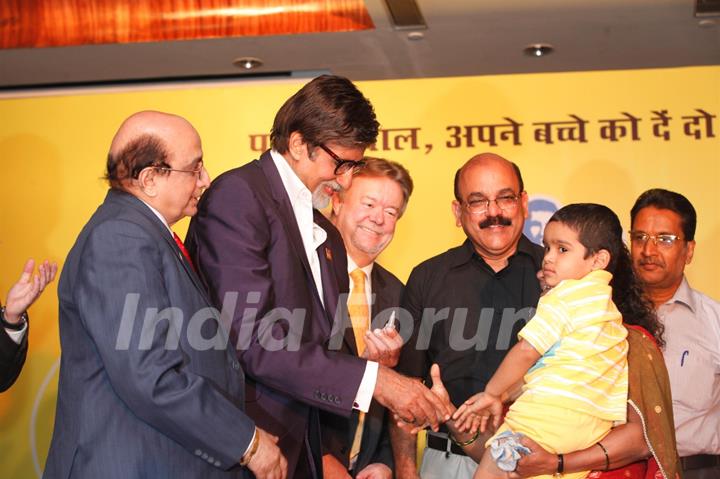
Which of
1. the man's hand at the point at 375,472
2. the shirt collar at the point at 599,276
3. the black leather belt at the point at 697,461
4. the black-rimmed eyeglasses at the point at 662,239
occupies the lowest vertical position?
the black leather belt at the point at 697,461

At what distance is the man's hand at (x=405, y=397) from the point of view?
295cm

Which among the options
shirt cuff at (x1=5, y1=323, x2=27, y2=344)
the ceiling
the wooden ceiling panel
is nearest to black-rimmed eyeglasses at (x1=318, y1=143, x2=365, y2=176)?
shirt cuff at (x1=5, y1=323, x2=27, y2=344)

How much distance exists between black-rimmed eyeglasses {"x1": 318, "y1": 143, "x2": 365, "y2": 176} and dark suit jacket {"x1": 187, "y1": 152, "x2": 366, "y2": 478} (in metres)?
0.20

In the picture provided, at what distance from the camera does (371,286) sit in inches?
157

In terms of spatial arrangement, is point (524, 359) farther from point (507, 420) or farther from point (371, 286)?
point (371, 286)

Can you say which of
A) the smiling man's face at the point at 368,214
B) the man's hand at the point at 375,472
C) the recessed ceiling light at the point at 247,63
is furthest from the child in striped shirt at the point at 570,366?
the recessed ceiling light at the point at 247,63

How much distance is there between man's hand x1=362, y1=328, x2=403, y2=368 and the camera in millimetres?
3277

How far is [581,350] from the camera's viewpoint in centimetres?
294

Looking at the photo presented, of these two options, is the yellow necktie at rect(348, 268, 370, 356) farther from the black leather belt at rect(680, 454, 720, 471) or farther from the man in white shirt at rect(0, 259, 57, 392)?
the black leather belt at rect(680, 454, 720, 471)

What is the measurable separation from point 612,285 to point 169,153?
1.60m

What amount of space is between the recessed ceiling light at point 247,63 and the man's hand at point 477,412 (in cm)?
386

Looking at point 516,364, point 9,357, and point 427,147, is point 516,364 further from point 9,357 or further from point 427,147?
point 9,357

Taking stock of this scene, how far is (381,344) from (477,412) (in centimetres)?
42

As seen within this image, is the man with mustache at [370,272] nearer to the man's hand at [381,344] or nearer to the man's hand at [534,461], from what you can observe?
the man's hand at [381,344]
